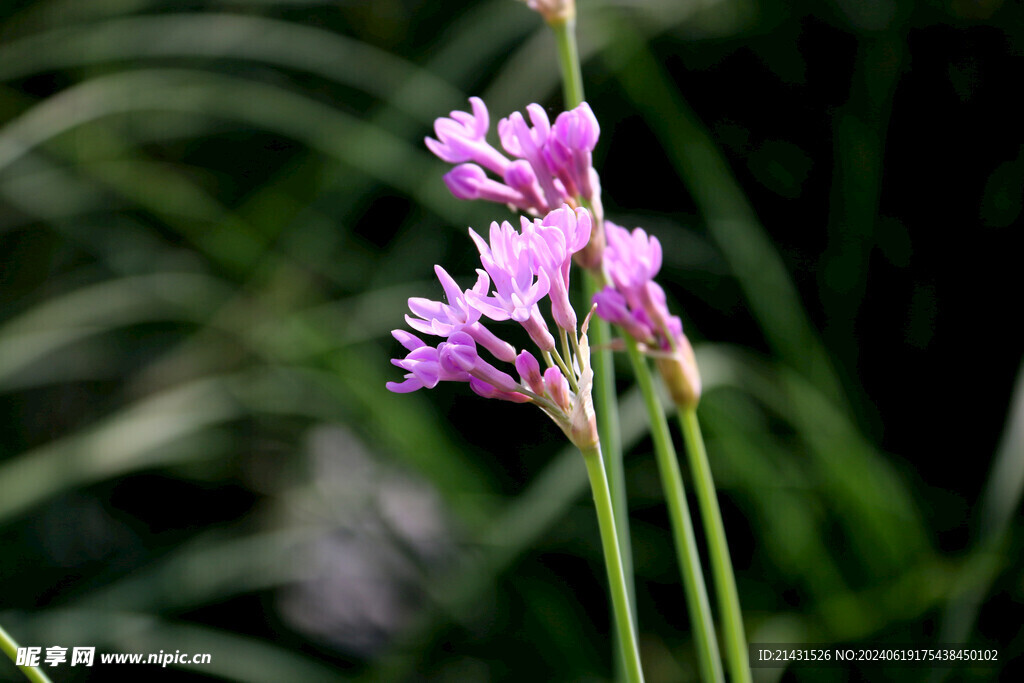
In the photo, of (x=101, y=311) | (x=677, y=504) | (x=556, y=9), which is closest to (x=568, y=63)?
(x=556, y=9)

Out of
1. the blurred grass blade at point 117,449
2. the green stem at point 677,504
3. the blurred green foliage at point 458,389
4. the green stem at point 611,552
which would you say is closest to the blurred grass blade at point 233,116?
the blurred green foliage at point 458,389

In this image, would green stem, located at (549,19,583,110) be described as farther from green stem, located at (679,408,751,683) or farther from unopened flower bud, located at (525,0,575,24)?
green stem, located at (679,408,751,683)

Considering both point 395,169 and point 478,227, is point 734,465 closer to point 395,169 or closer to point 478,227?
point 478,227

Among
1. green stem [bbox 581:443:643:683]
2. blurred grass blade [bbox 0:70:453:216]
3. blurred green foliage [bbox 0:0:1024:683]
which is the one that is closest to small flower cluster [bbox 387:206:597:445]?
green stem [bbox 581:443:643:683]

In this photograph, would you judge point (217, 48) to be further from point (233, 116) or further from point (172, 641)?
point (172, 641)

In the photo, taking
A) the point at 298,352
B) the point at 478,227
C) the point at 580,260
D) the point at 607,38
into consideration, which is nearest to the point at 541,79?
the point at 607,38
